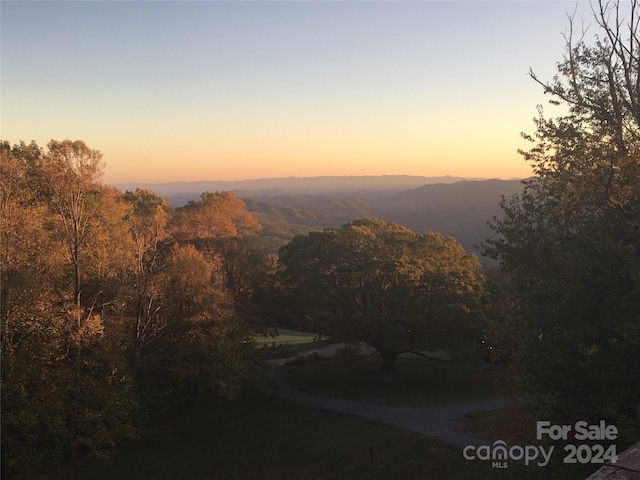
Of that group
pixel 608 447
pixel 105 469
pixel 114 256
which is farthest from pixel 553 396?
pixel 114 256

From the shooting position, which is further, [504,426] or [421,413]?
[421,413]

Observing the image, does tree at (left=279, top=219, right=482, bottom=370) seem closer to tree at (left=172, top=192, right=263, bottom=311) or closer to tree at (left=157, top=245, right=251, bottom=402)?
tree at (left=157, top=245, right=251, bottom=402)

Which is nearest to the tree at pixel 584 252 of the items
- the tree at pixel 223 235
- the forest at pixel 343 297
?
the forest at pixel 343 297

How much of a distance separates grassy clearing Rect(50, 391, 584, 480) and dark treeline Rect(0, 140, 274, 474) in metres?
1.94

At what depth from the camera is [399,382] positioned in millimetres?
32625

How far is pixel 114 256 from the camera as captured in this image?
89.1 feet

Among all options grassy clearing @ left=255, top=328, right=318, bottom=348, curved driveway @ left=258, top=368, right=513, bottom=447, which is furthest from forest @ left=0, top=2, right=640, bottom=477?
grassy clearing @ left=255, top=328, right=318, bottom=348

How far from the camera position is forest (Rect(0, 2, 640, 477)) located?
11.3 metres

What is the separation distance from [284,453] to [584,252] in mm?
17081

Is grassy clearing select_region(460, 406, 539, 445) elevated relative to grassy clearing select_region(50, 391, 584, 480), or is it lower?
elevated

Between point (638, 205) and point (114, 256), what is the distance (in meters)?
26.6

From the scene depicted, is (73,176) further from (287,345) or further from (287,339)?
(287,339)

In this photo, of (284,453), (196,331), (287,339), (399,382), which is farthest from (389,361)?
(287,339)

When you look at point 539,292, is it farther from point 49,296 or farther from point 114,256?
point 114,256
